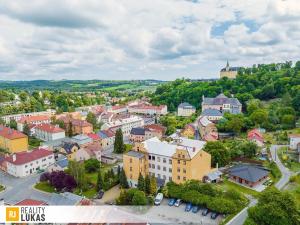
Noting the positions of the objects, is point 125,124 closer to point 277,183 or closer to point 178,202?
point 178,202

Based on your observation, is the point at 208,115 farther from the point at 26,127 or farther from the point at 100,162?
the point at 26,127

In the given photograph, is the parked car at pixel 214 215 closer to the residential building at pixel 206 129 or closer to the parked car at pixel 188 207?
the parked car at pixel 188 207

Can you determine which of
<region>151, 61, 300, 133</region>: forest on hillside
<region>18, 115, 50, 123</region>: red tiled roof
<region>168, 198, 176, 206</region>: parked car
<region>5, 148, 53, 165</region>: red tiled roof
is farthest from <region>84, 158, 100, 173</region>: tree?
<region>18, 115, 50, 123</region>: red tiled roof

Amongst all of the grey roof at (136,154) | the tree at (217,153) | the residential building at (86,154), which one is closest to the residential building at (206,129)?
the tree at (217,153)

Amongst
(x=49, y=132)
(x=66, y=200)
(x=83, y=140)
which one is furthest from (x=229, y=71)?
(x=66, y=200)

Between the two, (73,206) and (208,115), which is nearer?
(73,206)

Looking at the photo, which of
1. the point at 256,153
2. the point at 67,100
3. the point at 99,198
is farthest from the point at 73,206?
the point at 67,100
